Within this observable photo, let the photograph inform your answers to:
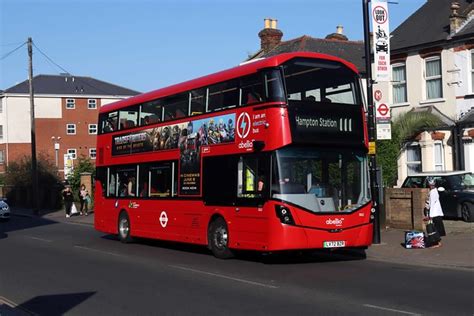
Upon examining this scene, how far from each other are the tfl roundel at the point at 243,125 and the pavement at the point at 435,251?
4414 millimetres

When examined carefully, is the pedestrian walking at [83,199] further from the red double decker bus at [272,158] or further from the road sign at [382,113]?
the road sign at [382,113]

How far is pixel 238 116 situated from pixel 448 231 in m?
8.47

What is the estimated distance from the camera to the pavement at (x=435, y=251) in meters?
13.9

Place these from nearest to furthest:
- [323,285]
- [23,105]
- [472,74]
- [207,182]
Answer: [323,285] → [207,182] → [472,74] → [23,105]

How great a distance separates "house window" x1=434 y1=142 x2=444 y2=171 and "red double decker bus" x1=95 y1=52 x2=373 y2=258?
47.5ft

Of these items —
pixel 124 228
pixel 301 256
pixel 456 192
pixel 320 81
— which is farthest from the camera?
pixel 456 192

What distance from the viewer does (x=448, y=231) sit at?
62.1 ft

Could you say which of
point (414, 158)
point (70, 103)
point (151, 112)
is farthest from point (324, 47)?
point (70, 103)

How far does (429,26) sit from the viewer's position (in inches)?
1200

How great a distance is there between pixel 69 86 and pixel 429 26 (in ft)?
173

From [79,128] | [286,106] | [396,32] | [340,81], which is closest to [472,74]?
[396,32]

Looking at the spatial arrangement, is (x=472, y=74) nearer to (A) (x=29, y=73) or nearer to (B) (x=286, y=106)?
(B) (x=286, y=106)

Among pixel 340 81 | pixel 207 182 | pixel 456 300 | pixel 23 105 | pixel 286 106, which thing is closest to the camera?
pixel 456 300

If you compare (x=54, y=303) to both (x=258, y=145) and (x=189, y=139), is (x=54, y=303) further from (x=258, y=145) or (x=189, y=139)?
(x=189, y=139)
